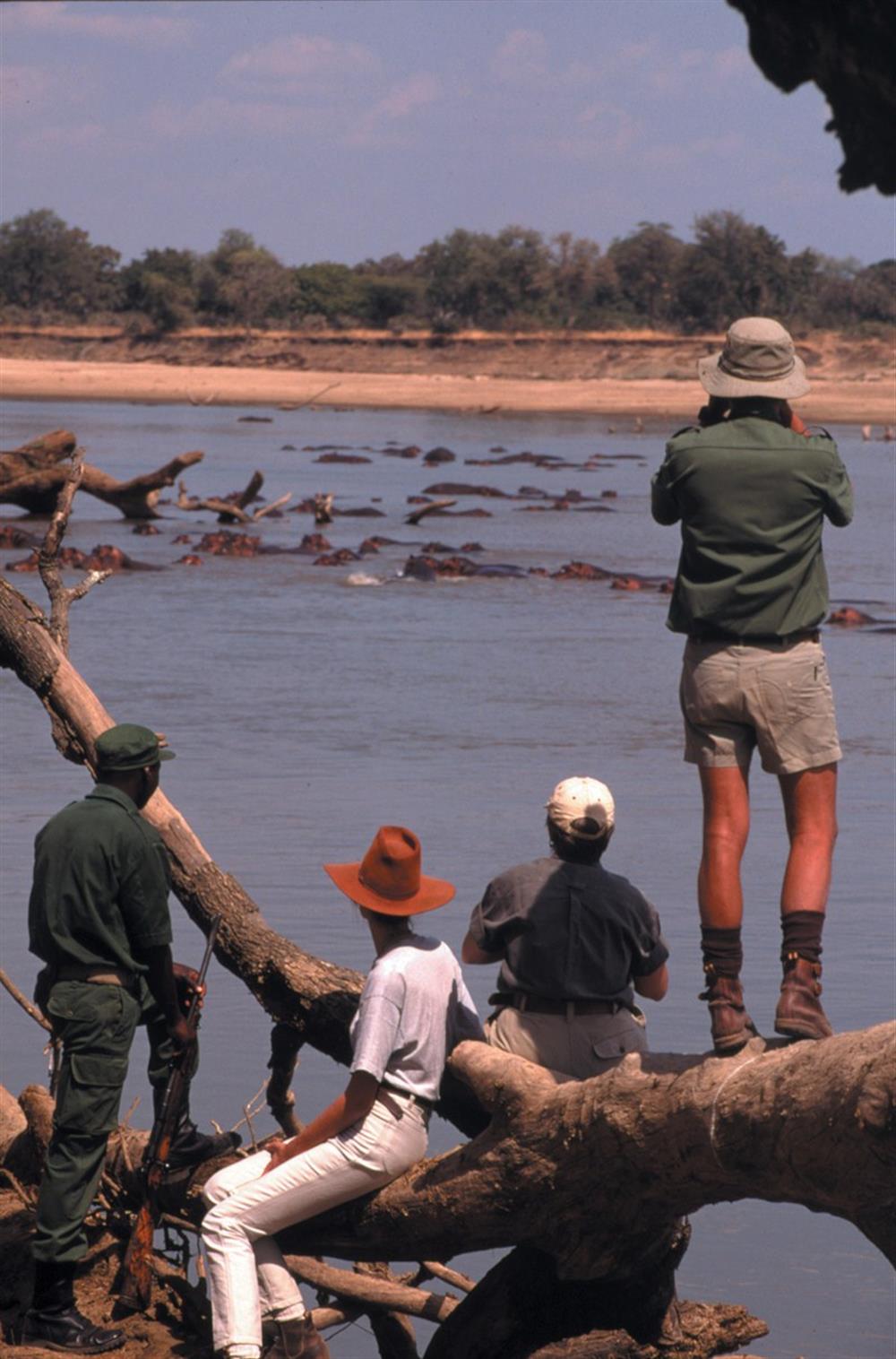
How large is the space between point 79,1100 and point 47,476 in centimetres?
2192

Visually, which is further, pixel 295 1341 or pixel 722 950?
pixel 295 1341

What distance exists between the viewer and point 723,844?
5.24 m

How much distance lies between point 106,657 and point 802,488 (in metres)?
15.8

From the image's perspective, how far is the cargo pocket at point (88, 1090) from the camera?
5.52 metres

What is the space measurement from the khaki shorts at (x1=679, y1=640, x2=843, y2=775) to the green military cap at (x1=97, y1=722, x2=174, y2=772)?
1471mm

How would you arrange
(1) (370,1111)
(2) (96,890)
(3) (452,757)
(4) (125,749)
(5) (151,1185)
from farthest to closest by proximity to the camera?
(3) (452,757)
(5) (151,1185)
(4) (125,749)
(2) (96,890)
(1) (370,1111)

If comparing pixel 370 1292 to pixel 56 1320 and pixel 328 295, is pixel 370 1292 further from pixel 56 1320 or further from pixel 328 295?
pixel 328 295

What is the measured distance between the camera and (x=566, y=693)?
63.6ft

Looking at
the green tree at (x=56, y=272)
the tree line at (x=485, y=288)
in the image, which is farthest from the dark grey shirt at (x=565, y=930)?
the green tree at (x=56, y=272)

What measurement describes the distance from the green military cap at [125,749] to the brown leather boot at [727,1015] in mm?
1646

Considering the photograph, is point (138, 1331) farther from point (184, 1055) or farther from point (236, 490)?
point (236, 490)

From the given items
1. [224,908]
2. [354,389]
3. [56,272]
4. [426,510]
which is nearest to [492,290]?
[354,389]

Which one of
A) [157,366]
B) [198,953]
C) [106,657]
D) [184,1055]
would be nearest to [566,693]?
[106,657]

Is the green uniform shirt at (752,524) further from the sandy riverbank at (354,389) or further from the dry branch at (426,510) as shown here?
the sandy riverbank at (354,389)
